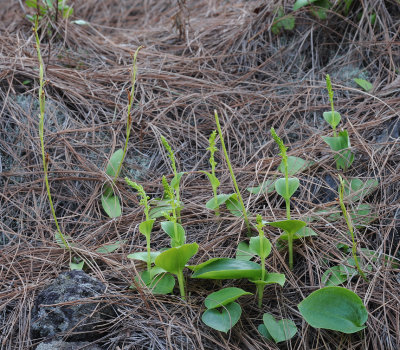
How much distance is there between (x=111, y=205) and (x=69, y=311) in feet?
2.30

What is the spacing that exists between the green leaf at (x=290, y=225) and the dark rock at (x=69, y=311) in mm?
654

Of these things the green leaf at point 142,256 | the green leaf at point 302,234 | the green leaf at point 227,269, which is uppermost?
the green leaf at point 302,234

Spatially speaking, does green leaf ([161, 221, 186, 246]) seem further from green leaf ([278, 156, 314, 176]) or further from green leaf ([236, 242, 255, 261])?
green leaf ([278, 156, 314, 176])

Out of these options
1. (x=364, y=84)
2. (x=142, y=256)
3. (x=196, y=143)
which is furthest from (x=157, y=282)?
(x=364, y=84)

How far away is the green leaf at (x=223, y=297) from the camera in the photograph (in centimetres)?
162

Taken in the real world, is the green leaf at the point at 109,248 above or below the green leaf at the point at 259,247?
below

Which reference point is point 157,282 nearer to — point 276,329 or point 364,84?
point 276,329

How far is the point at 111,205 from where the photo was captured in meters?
2.27

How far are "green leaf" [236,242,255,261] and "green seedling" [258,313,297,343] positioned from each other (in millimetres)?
244

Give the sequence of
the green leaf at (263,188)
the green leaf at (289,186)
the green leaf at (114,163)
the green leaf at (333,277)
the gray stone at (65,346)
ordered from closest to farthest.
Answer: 1. the gray stone at (65,346)
2. the green leaf at (333,277)
3. the green leaf at (289,186)
4. the green leaf at (263,188)
5. the green leaf at (114,163)

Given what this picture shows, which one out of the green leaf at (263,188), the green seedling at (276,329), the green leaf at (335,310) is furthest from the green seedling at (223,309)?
the green leaf at (263,188)

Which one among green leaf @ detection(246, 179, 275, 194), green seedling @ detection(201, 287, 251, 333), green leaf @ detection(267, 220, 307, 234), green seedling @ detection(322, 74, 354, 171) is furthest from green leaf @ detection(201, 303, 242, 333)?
green seedling @ detection(322, 74, 354, 171)

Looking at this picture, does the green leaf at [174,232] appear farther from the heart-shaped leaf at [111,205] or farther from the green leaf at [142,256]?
the heart-shaped leaf at [111,205]

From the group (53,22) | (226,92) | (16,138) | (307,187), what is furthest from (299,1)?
(16,138)
